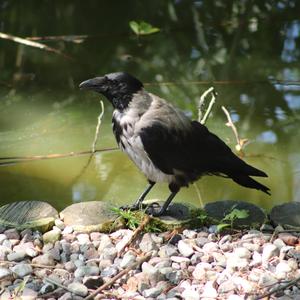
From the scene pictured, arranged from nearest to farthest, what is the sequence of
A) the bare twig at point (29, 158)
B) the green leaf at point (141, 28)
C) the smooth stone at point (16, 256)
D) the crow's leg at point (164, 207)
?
the smooth stone at point (16, 256) → the crow's leg at point (164, 207) → the bare twig at point (29, 158) → the green leaf at point (141, 28)

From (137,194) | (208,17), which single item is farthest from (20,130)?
(208,17)

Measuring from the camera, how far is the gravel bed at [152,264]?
279 centimetres

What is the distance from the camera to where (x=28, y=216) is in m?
3.49

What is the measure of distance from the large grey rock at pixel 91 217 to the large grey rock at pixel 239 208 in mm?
557

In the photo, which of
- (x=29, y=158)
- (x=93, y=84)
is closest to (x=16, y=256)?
(x=93, y=84)

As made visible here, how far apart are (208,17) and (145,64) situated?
2063 millimetres

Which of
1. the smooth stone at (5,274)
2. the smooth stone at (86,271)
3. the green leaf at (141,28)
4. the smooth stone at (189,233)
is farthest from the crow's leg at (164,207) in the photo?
the green leaf at (141,28)

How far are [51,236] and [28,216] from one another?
9.8 inches

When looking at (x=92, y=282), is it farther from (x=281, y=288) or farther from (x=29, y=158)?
(x=29, y=158)

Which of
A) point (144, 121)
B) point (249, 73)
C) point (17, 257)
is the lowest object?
point (249, 73)

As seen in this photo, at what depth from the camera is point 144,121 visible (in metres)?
3.44

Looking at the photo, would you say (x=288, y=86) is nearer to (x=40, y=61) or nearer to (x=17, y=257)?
(x=40, y=61)

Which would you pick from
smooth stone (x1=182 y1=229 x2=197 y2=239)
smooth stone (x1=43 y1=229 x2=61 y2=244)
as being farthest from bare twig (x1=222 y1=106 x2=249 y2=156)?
smooth stone (x1=43 y1=229 x2=61 y2=244)

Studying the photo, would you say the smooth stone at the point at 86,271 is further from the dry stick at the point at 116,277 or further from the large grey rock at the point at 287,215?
the large grey rock at the point at 287,215
